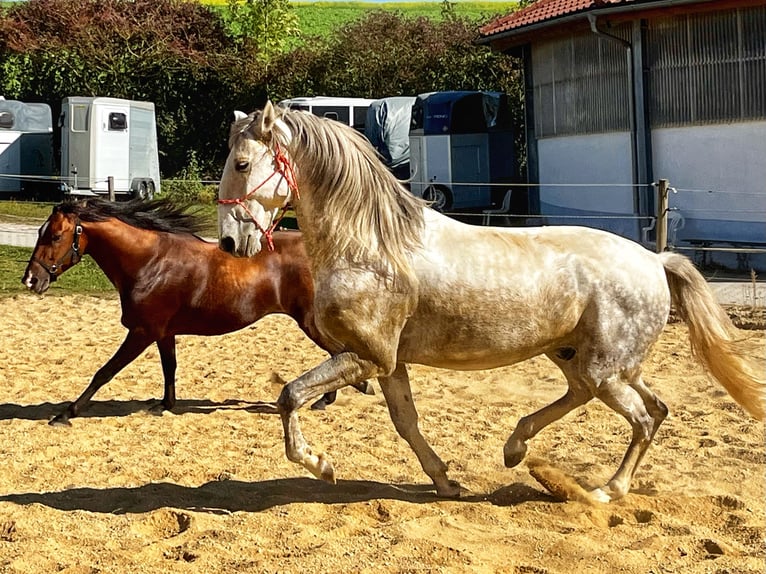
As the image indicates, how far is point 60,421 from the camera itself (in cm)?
685

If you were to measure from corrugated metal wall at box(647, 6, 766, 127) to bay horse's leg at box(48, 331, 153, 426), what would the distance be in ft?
34.8

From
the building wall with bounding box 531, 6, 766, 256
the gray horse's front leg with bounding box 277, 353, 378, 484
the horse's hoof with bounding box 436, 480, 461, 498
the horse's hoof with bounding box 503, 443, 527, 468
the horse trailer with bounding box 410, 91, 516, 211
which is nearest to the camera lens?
the gray horse's front leg with bounding box 277, 353, 378, 484

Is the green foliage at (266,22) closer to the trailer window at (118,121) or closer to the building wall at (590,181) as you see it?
the trailer window at (118,121)

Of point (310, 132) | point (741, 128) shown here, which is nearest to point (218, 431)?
point (310, 132)

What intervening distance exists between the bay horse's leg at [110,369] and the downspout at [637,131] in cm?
1083

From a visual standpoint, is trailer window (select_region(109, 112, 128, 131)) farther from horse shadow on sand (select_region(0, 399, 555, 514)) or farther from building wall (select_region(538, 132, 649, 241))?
horse shadow on sand (select_region(0, 399, 555, 514))

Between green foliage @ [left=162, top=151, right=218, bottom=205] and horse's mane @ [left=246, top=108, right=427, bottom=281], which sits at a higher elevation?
green foliage @ [left=162, top=151, right=218, bottom=205]

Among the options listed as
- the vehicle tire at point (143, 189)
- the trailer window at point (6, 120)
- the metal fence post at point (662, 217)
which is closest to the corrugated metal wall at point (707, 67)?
the metal fence post at point (662, 217)

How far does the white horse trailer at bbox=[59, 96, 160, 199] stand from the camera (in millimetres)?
21750

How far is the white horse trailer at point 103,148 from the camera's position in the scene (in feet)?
71.4

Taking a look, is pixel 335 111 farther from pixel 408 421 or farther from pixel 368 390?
pixel 408 421

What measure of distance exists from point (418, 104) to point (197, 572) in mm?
16996

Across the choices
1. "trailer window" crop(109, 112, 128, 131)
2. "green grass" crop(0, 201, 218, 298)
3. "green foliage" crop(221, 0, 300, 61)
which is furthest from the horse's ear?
"green foliage" crop(221, 0, 300, 61)

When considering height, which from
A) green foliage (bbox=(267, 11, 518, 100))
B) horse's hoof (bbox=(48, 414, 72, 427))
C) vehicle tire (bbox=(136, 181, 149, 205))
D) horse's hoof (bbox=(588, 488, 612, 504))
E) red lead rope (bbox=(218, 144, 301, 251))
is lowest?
horse's hoof (bbox=(588, 488, 612, 504))
